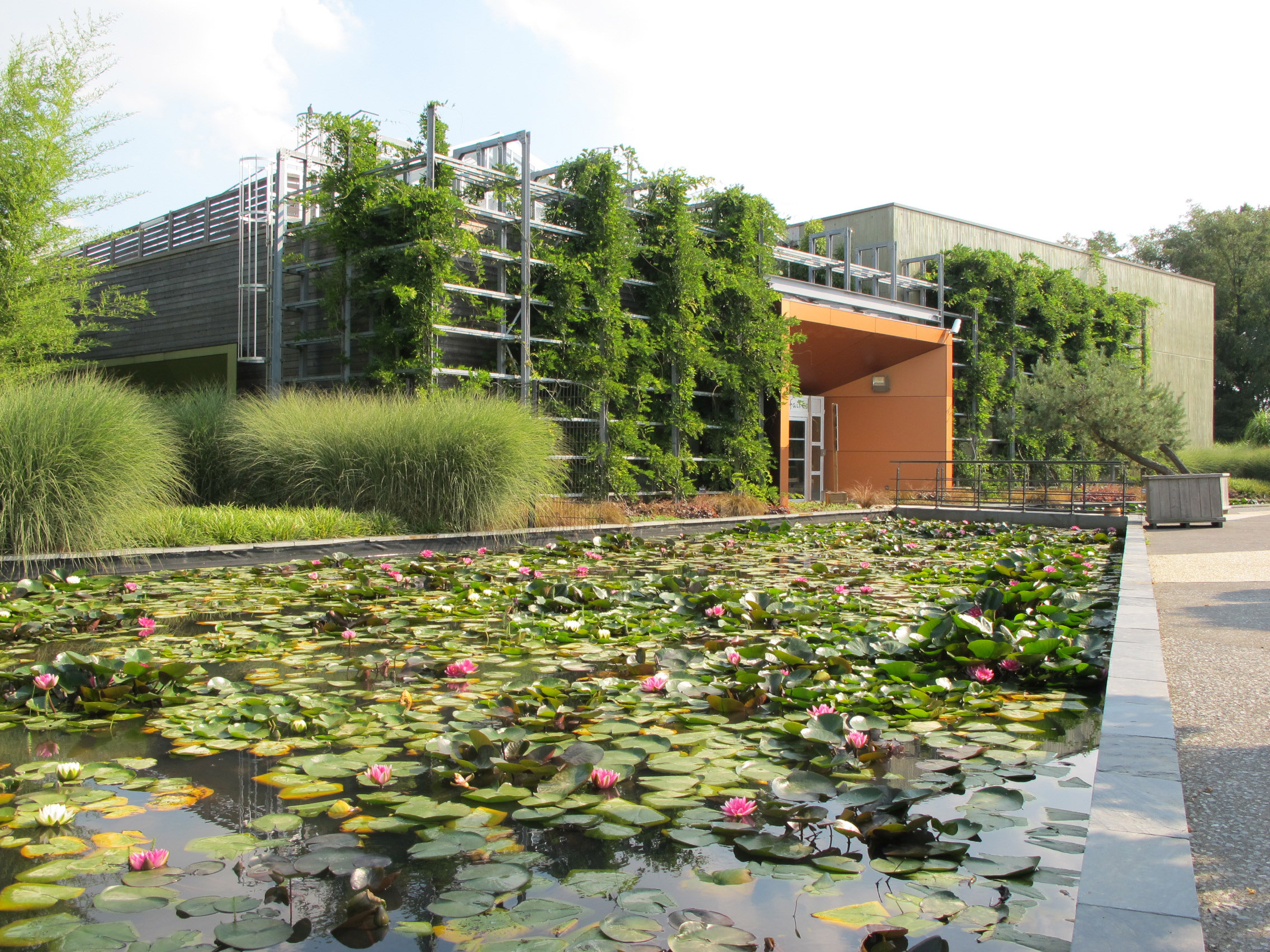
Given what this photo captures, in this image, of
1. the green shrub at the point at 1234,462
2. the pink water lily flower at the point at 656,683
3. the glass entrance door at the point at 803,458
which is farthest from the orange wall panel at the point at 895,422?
the pink water lily flower at the point at 656,683

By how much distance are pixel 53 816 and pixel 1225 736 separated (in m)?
3.43

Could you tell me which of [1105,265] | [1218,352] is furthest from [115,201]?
[1218,352]

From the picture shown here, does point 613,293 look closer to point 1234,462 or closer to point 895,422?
point 895,422

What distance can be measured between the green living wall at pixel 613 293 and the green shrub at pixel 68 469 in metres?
4.80

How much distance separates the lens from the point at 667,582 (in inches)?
227

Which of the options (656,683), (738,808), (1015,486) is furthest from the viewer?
(1015,486)

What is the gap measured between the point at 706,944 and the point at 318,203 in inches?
512

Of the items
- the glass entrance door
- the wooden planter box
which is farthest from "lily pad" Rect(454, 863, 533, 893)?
the glass entrance door

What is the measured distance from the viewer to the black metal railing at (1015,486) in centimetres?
1625

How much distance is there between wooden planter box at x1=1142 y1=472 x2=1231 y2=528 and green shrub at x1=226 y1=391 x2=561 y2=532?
9515 millimetres

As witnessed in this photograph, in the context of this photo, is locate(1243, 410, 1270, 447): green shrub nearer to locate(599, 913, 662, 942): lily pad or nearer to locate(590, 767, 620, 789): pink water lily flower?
locate(590, 767, 620, 789): pink water lily flower

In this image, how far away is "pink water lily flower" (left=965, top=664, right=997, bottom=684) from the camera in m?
3.60

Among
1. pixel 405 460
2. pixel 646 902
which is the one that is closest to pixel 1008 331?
pixel 405 460

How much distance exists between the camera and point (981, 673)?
3.63 metres
